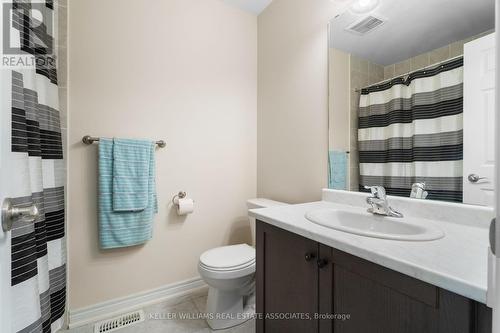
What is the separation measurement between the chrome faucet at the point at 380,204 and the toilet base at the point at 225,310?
1.03 meters

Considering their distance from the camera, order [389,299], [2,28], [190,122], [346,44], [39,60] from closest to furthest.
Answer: [2,28], [389,299], [39,60], [346,44], [190,122]

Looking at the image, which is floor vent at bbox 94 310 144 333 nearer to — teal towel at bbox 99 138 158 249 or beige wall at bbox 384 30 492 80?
teal towel at bbox 99 138 158 249

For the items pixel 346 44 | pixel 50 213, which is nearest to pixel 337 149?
pixel 346 44

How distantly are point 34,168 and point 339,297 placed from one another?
1.27 metres

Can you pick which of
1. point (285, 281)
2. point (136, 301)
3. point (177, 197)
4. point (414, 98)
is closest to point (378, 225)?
point (285, 281)

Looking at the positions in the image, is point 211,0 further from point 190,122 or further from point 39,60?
point 39,60

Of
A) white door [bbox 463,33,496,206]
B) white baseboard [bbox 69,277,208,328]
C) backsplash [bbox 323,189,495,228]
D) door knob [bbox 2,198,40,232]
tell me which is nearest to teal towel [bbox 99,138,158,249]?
white baseboard [bbox 69,277,208,328]

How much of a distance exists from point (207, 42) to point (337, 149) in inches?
55.0

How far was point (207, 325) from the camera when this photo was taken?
4.96 feet

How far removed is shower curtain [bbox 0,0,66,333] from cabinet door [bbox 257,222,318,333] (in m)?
0.89

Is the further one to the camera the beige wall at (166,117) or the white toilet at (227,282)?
the beige wall at (166,117)

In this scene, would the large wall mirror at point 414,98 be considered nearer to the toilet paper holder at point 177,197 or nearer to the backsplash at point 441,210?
the backsplash at point 441,210

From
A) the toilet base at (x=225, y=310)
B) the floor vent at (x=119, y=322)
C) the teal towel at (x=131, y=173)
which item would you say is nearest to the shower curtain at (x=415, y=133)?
the toilet base at (x=225, y=310)

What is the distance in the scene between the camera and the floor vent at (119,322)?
4.75 feet
